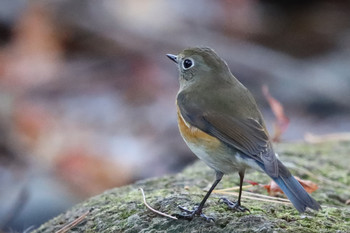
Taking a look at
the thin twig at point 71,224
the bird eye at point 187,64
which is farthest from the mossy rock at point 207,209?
the bird eye at point 187,64

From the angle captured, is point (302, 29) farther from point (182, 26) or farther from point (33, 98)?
point (33, 98)

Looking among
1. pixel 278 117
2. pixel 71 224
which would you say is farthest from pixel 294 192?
pixel 278 117

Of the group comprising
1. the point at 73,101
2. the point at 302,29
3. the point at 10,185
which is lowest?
the point at 10,185

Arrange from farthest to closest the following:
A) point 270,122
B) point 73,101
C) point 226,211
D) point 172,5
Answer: point 172,5 < point 73,101 < point 270,122 < point 226,211

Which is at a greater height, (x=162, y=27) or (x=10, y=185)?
(x=162, y=27)

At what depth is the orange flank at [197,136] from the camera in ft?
9.77

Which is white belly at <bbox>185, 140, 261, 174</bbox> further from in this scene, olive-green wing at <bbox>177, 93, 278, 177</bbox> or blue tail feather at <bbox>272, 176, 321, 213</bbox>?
blue tail feather at <bbox>272, 176, 321, 213</bbox>

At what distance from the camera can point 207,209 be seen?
293cm

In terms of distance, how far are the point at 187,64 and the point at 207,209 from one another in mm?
878

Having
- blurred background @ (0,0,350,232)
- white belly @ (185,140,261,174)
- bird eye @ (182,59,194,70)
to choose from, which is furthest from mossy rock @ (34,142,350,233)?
blurred background @ (0,0,350,232)

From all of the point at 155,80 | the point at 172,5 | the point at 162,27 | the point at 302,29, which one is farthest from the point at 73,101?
the point at 302,29

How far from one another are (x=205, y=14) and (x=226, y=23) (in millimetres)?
355

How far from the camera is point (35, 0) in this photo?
884 centimetres

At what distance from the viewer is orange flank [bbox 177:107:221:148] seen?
9.77 ft
